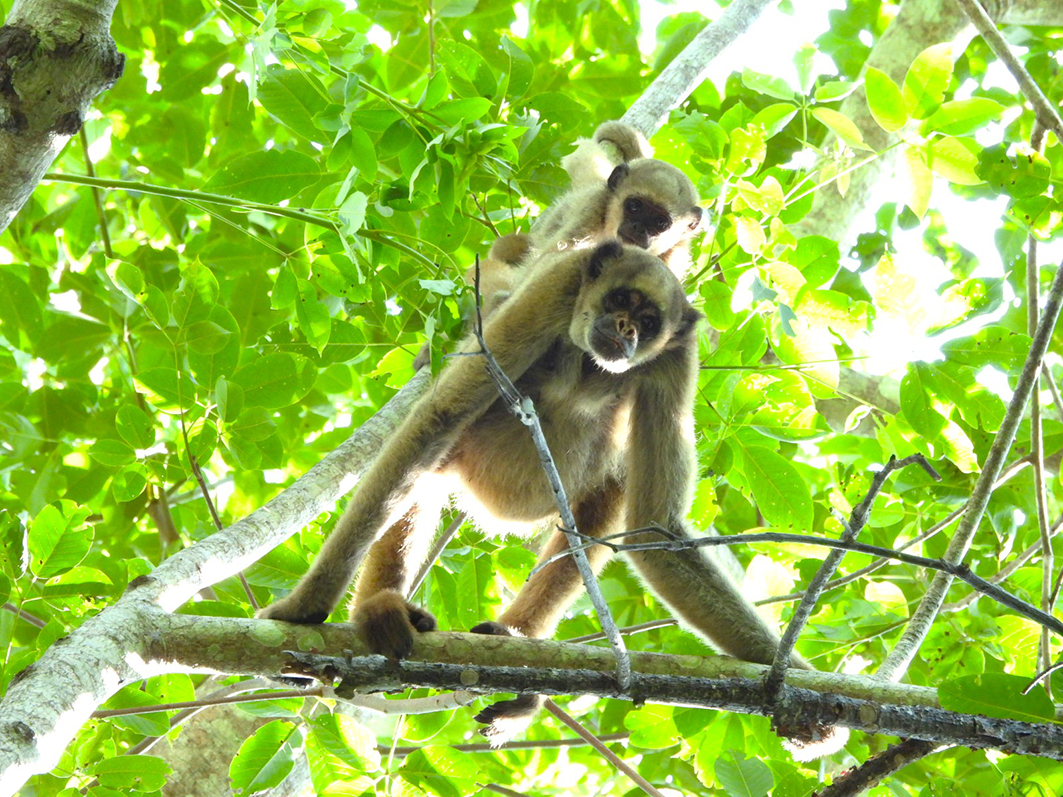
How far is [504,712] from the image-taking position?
446 cm

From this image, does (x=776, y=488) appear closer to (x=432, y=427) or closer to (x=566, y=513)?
(x=432, y=427)

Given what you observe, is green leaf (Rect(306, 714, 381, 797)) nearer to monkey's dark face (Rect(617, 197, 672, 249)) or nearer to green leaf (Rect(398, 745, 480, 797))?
green leaf (Rect(398, 745, 480, 797))

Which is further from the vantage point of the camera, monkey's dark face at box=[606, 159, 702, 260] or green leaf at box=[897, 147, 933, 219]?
monkey's dark face at box=[606, 159, 702, 260]

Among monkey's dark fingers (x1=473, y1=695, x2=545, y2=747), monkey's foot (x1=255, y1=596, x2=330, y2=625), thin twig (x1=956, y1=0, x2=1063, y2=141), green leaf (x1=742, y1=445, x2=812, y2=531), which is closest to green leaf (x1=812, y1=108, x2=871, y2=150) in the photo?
thin twig (x1=956, y1=0, x2=1063, y2=141)

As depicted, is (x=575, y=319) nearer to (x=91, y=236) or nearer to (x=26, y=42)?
(x=26, y=42)

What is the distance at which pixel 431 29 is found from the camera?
5301 mm

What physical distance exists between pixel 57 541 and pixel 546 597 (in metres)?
2.20

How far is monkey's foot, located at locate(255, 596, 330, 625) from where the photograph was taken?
3643mm

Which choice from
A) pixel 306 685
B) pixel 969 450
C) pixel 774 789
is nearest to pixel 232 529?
pixel 306 685

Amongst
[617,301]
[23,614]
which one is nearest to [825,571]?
[617,301]

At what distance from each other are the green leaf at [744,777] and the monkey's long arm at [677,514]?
1.47ft

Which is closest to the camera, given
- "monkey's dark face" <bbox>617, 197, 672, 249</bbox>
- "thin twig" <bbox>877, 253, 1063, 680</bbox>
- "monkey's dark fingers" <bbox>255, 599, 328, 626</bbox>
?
"thin twig" <bbox>877, 253, 1063, 680</bbox>

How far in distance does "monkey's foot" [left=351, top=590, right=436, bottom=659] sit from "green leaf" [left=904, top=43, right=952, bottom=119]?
306 cm

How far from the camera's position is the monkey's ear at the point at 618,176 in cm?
701
